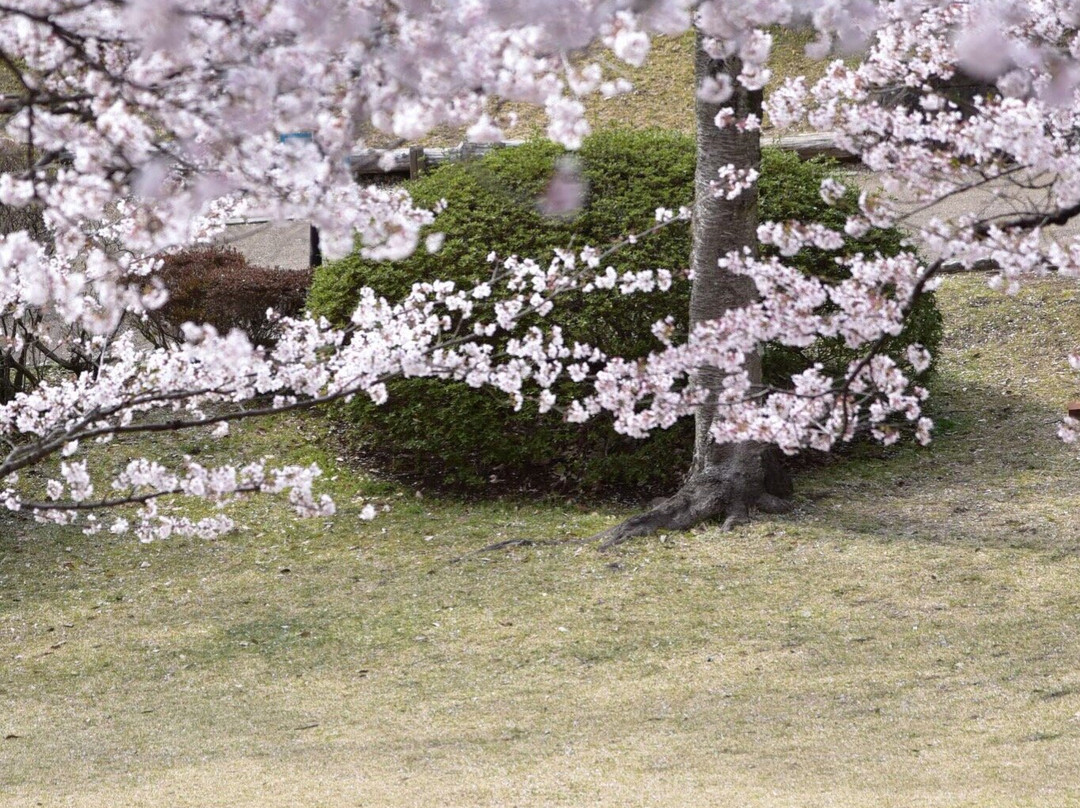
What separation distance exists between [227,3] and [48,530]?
5996 millimetres

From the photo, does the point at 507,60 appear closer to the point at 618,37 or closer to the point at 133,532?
the point at 618,37

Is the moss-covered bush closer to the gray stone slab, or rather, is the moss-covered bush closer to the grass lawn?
the grass lawn

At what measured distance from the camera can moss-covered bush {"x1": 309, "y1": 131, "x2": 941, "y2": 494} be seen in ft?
25.6

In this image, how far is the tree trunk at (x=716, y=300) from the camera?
7098mm

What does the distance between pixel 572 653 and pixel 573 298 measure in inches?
103

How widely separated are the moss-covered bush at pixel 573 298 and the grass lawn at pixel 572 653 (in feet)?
1.32

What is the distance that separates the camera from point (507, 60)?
2.96m

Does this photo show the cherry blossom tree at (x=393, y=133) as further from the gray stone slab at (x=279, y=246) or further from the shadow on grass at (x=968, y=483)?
the gray stone slab at (x=279, y=246)

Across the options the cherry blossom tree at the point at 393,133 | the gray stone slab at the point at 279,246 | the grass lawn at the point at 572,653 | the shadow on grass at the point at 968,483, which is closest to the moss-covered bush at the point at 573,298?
the grass lawn at the point at 572,653

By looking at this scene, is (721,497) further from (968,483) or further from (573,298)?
(968,483)

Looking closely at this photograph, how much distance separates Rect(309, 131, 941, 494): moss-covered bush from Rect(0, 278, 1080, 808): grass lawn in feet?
1.32

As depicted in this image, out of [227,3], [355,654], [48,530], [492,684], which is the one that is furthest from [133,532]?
[227,3]

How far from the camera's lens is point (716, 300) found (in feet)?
23.6

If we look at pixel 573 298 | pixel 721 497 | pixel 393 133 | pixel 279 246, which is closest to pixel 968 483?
pixel 721 497
